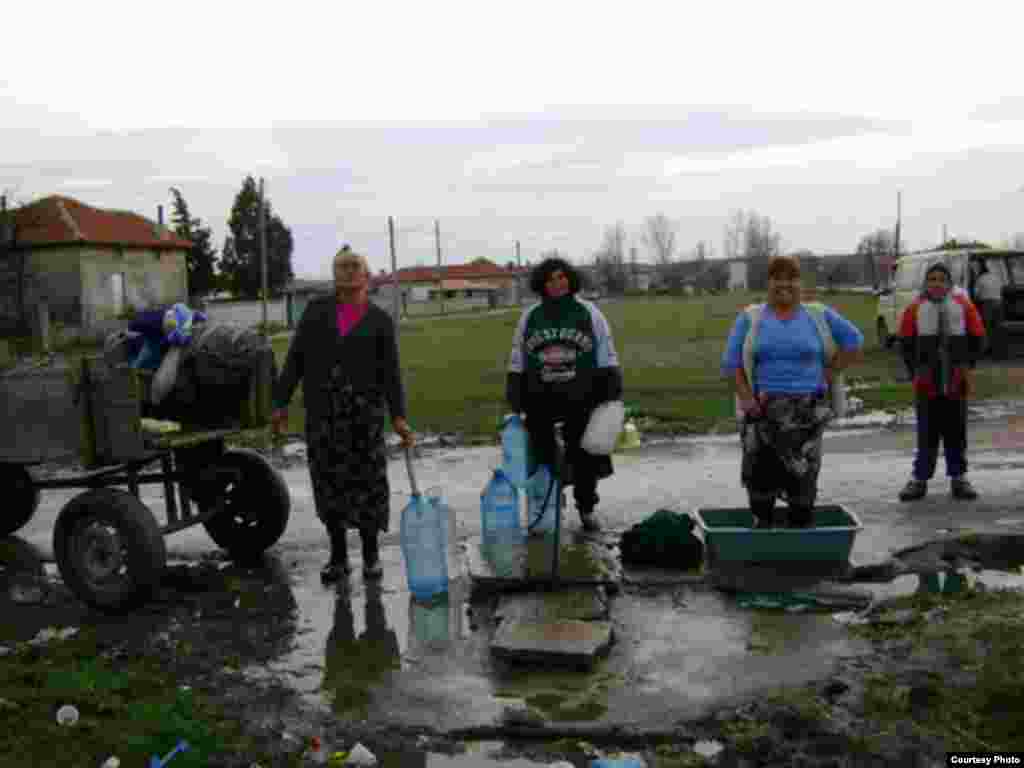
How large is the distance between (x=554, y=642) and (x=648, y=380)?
1363cm

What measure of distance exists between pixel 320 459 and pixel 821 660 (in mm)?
3208

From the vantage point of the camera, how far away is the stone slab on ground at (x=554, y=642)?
5172 millimetres

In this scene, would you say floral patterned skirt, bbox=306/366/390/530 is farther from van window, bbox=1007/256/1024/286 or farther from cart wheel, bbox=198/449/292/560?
van window, bbox=1007/256/1024/286

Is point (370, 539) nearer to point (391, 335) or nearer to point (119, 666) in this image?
point (391, 335)

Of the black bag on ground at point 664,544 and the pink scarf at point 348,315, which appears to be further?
the pink scarf at point 348,315

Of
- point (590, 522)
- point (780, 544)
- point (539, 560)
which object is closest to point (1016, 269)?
point (590, 522)

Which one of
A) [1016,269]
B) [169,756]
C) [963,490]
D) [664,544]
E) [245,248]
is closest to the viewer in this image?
[169,756]

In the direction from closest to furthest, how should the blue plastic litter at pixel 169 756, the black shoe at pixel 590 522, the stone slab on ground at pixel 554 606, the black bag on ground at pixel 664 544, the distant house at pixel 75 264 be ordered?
1. the blue plastic litter at pixel 169 756
2. the stone slab on ground at pixel 554 606
3. the black bag on ground at pixel 664 544
4. the black shoe at pixel 590 522
5. the distant house at pixel 75 264

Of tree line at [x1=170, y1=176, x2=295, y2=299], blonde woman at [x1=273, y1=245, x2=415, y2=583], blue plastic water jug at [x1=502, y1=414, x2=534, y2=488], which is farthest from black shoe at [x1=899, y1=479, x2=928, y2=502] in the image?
tree line at [x1=170, y1=176, x2=295, y2=299]

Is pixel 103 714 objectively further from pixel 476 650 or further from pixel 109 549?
pixel 109 549

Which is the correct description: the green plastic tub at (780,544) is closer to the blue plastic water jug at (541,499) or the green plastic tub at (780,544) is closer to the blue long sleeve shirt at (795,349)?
the blue long sleeve shirt at (795,349)

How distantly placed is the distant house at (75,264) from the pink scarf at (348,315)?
45447 mm

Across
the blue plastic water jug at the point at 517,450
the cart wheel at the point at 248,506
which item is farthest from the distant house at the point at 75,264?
the blue plastic water jug at the point at 517,450

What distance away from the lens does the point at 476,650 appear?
554 cm
